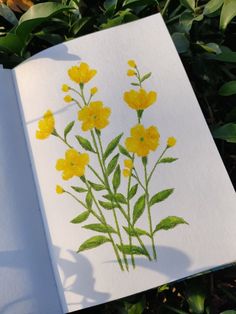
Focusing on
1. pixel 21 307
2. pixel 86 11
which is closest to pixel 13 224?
pixel 21 307

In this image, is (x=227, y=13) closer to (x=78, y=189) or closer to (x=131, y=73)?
(x=131, y=73)

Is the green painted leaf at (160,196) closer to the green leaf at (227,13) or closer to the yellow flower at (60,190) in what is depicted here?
the yellow flower at (60,190)

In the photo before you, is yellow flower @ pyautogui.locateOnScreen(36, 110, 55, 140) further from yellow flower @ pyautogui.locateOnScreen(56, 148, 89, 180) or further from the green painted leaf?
the green painted leaf

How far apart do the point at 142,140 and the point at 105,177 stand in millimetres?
61

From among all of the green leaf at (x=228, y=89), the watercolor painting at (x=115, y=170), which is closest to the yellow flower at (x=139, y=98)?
the watercolor painting at (x=115, y=170)

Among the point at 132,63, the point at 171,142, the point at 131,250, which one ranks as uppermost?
the point at 132,63

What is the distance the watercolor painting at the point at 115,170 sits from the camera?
512 mm

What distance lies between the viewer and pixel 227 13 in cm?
62

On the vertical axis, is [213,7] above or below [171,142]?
Result: above

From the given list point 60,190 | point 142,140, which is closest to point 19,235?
point 60,190

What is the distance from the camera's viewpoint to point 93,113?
0.56 m

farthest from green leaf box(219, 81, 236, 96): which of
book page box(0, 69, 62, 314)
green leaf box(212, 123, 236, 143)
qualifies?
book page box(0, 69, 62, 314)

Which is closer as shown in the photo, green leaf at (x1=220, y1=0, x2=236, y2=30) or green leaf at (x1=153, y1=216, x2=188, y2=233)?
green leaf at (x1=153, y1=216, x2=188, y2=233)

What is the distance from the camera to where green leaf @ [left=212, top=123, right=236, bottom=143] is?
22.3 inches
